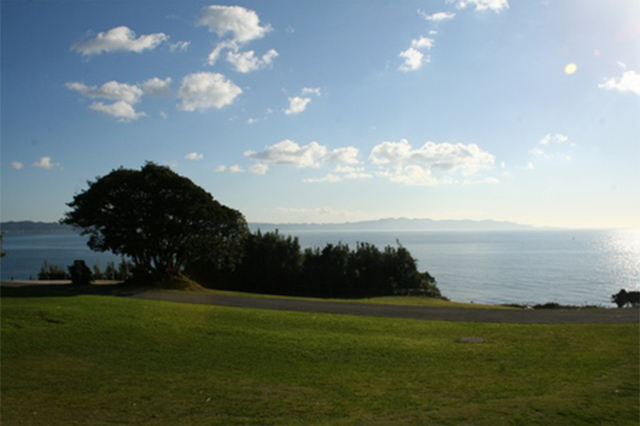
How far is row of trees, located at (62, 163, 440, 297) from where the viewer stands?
3925 cm

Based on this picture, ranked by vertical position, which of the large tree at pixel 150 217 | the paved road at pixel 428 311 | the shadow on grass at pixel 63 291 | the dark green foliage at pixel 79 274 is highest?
the large tree at pixel 150 217

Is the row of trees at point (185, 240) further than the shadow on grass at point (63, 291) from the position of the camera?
Yes

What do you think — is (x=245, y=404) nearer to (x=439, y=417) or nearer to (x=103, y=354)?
(x=439, y=417)

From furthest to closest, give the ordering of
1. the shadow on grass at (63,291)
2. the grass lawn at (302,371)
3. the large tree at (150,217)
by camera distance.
Answer: 1. the large tree at (150,217)
2. the shadow on grass at (63,291)
3. the grass lawn at (302,371)

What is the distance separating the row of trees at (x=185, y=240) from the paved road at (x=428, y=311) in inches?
365

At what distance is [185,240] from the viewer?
42.8m

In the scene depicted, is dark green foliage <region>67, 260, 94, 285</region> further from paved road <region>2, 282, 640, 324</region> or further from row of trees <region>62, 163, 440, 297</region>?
paved road <region>2, 282, 640, 324</region>

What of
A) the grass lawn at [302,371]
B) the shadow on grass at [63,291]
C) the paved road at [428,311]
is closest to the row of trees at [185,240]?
the shadow on grass at [63,291]

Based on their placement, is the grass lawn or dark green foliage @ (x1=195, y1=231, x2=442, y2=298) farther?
dark green foliage @ (x1=195, y1=231, x2=442, y2=298)

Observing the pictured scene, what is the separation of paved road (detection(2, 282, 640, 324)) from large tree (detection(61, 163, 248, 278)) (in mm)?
9027

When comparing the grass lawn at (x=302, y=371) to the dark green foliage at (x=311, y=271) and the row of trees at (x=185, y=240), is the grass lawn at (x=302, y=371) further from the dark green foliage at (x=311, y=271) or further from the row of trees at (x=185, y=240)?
the dark green foliage at (x=311, y=271)

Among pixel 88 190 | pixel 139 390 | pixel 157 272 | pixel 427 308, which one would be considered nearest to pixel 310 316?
pixel 427 308

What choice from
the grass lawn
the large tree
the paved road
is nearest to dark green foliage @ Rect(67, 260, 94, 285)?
the large tree

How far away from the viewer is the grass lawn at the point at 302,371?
31.3ft
